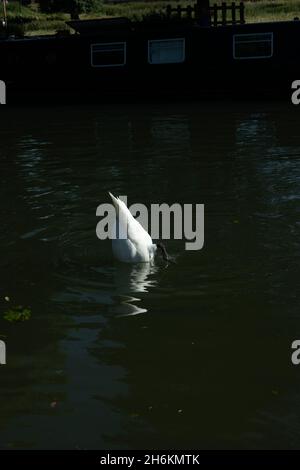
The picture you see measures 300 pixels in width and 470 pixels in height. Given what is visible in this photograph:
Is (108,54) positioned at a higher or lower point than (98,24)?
lower

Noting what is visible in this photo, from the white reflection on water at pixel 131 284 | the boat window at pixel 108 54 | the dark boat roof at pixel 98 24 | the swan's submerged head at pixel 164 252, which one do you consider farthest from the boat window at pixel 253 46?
the white reflection on water at pixel 131 284

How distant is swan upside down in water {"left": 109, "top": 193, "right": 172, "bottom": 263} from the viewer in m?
7.84

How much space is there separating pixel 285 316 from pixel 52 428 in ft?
9.06

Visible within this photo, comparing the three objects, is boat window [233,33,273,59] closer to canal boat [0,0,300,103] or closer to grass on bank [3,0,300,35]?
canal boat [0,0,300,103]

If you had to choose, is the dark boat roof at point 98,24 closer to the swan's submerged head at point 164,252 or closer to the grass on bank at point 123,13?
the grass on bank at point 123,13

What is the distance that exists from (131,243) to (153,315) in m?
1.20

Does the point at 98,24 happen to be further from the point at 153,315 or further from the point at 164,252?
the point at 153,315

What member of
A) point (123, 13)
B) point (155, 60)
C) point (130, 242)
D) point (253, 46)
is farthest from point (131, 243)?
point (123, 13)

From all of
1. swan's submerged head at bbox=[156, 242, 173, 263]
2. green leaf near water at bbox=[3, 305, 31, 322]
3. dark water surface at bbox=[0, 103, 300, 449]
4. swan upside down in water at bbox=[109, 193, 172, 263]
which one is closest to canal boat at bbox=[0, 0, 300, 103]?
dark water surface at bbox=[0, 103, 300, 449]

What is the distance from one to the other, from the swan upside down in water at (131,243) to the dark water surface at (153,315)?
15 cm

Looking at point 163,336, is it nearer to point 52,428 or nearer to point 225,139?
point 52,428

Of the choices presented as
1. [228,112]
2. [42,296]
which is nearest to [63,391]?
[42,296]

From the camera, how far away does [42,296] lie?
25.8ft

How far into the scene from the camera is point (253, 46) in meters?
26.2
